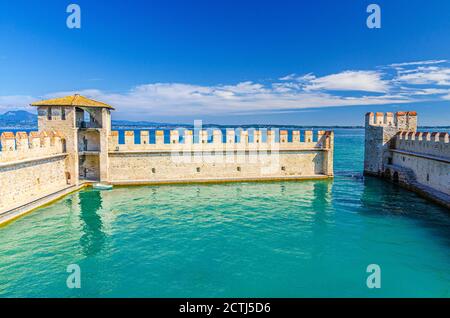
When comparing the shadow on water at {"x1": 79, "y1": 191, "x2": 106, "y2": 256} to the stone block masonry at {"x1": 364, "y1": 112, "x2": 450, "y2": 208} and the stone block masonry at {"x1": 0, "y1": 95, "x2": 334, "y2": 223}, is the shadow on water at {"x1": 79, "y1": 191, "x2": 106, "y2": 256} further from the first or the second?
the stone block masonry at {"x1": 364, "y1": 112, "x2": 450, "y2": 208}

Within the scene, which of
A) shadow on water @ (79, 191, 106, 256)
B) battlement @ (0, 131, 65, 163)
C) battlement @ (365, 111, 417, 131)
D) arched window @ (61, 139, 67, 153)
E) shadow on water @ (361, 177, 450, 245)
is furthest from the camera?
battlement @ (365, 111, 417, 131)

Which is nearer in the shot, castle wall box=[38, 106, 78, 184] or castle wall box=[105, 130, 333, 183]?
castle wall box=[38, 106, 78, 184]

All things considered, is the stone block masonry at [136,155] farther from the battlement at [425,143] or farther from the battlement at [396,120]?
the battlement at [425,143]

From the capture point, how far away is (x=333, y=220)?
11.8 meters

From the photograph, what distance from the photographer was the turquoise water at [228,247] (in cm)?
705

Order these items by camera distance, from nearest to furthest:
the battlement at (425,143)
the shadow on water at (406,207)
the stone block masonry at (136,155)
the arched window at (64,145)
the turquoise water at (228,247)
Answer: the turquoise water at (228,247)
the shadow on water at (406,207)
the battlement at (425,143)
the stone block masonry at (136,155)
the arched window at (64,145)

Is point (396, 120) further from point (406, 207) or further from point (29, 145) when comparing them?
point (29, 145)

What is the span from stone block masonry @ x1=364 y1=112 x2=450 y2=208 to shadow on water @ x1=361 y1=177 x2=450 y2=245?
22.4 inches

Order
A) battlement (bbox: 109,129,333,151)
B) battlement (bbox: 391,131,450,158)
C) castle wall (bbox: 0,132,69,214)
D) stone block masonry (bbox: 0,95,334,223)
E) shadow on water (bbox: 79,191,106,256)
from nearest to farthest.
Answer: shadow on water (bbox: 79,191,106,256)
castle wall (bbox: 0,132,69,214)
battlement (bbox: 391,131,450,158)
stone block masonry (bbox: 0,95,334,223)
battlement (bbox: 109,129,333,151)

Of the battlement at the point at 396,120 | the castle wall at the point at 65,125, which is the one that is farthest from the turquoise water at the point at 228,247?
the battlement at the point at 396,120

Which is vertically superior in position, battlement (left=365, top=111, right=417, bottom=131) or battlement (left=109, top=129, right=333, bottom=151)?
battlement (left=365, top=111, right=417, bottom=131)

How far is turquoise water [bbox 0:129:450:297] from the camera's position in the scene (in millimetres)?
7051

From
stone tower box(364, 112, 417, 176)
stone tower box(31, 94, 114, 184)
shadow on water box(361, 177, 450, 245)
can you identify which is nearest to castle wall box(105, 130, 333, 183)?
stone tower box(31, 94, 114, 184)
